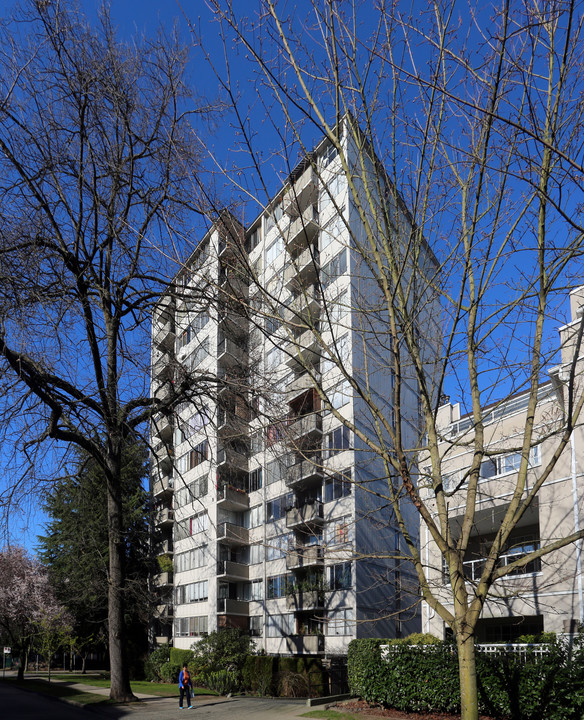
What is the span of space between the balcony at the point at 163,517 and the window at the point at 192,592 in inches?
197

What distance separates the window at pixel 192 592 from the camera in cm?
3944

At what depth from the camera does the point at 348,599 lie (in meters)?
29.2

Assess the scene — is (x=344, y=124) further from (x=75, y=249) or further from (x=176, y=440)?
(x=176, y=440)

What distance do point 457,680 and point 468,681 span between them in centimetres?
1032

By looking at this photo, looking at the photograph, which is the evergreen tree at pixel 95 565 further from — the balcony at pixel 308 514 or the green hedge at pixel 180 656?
the balcony at pixel 308 514

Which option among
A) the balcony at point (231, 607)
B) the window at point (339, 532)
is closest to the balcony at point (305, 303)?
the window at point (339, 532)

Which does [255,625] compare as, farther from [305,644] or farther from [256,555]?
[305,644]

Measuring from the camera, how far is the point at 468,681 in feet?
17.8

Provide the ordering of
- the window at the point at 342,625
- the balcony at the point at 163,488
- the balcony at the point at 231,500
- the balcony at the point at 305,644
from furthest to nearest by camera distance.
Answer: the balcony at the point at 163,488 → the balcony at the point at 231,500 → the balcony at the point at 305,644 → the window at the point at 342,625

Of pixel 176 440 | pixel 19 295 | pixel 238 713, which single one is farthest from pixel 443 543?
pixel 176 440

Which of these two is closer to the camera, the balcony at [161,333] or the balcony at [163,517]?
the balcony at [161,333]

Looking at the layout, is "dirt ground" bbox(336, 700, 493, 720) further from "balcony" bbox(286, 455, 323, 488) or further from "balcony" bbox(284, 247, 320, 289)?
"balcony" bbox(286, 455, 323, 488)

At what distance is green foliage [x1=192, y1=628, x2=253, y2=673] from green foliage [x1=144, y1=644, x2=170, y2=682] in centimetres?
547

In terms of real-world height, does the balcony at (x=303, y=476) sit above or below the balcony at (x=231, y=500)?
above
